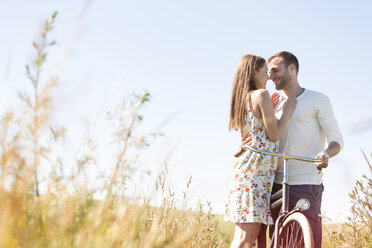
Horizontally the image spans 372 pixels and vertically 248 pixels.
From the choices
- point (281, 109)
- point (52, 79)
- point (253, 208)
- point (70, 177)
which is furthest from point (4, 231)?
point (281, 109)

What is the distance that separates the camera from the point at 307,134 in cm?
348

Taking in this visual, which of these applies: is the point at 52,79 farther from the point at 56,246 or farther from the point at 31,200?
the point at 56,246

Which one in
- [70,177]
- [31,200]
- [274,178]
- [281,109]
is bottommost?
[31,200]

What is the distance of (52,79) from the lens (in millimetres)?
1612

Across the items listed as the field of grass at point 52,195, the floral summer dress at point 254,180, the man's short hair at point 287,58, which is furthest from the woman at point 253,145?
the field of grass at point 52,195

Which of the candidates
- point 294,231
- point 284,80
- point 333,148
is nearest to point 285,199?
point 294,231

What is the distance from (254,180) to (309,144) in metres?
0.65

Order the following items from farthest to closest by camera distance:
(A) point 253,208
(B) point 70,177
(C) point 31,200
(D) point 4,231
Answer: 1. (A) point 253,208
2. (B) point 70,177
3. (C) point 31,200
4. (D) point 4,231

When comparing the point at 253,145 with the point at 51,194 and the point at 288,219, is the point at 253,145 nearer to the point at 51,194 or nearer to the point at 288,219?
the point at 288,219

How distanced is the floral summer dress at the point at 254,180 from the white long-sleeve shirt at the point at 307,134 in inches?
7.4

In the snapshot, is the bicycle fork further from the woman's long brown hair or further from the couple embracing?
the woman's long brown hair

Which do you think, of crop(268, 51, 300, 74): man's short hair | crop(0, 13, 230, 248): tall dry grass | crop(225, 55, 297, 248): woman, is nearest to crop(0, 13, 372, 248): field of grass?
crop(0, 13, 230, 248): tall dry grass

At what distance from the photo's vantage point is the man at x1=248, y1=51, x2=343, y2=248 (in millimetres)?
3318

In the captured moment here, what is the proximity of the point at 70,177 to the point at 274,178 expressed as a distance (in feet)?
7.22
